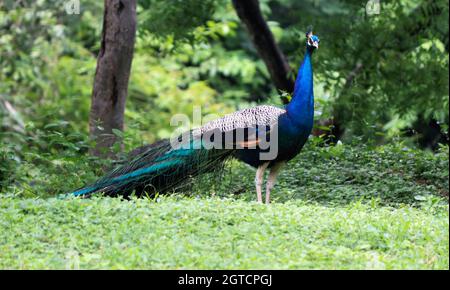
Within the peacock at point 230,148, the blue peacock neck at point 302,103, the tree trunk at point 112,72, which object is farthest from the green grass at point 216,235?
the tree trunk at point 112,72

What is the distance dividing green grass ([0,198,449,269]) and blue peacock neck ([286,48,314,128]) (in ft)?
2.93

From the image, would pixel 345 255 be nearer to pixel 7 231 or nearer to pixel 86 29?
pixel 7 231

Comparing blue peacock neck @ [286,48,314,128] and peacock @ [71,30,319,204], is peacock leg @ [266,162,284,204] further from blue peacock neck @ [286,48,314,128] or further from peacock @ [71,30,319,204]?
blue peacock neck @ [286,48,314,128]

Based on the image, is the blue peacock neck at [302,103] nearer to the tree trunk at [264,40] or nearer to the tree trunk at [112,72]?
the tree trunk at [112,72]

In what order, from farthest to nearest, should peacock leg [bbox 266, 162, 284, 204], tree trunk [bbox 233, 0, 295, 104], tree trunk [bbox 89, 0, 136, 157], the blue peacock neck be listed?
1. tree trunk [bbox 233, 0, 295, 104]
2. tree trunk [bbox 89, 0, 136, 157]
3. peacock leg [bbox 266, 162, 284, 204]
4. the blue peacock neck

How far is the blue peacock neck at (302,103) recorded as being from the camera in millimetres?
6902

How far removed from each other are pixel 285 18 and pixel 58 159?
10209mm

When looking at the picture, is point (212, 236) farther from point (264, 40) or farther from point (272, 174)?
point (264, 40)

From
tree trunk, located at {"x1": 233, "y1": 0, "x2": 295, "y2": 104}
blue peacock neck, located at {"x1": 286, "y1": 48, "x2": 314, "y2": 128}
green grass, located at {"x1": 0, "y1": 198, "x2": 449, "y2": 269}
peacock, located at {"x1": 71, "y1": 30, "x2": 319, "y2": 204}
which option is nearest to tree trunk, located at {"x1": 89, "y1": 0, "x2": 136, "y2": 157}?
peacock, located at {"x1": 71, "y1": 30, "x2": 319, "y2": 204}

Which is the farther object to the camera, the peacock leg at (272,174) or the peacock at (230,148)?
the peacock leg at (272,174)

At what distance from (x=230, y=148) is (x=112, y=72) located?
8.48 feet

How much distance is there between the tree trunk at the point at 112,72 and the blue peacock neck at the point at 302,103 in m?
2.68

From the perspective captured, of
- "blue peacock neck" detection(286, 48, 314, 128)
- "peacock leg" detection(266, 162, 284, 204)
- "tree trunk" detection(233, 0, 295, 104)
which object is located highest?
"tree trunk" detection(233, 0, 295, 104)

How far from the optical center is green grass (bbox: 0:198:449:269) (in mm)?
4852
